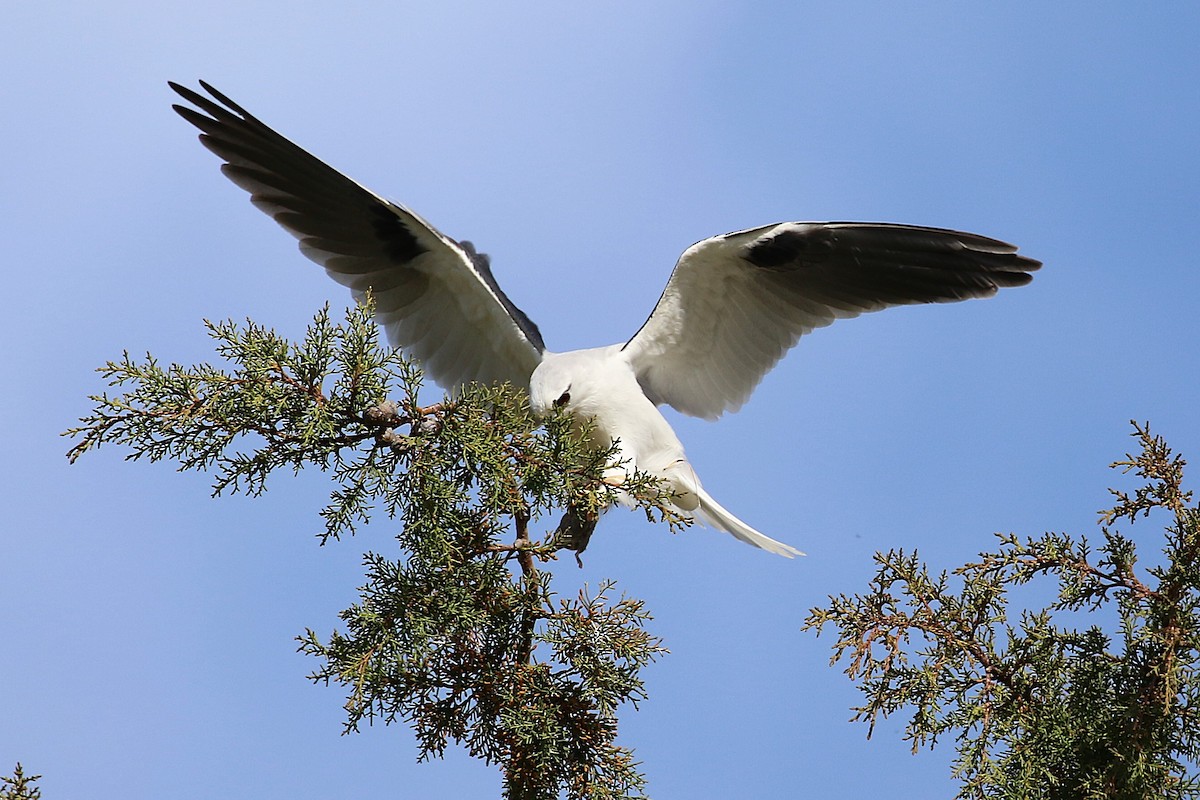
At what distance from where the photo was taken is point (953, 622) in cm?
252

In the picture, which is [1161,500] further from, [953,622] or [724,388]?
[724,388]

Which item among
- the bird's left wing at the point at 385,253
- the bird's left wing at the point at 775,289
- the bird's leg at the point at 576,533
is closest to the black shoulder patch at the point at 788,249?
the bird's left wing at the point at 775,289

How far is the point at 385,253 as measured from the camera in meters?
4.71

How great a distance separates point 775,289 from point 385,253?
5.53ft

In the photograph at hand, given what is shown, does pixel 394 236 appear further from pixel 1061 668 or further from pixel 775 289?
pixel 1061 668

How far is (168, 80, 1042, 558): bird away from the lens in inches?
165

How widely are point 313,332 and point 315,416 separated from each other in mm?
218

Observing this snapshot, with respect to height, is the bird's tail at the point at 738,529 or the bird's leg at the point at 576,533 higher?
the bird's tail at the point at 738,529

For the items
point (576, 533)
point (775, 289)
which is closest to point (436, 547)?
A: point (576, 533)

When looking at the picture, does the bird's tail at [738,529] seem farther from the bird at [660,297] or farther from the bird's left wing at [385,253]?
the bird's left wing at [385,253]

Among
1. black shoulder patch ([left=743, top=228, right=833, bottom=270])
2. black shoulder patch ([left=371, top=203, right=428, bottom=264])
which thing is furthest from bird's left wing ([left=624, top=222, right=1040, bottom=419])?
black shoulder patch ([left=371, top=203, right=428, bottom=264])

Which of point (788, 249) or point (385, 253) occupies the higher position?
point (385, 253)

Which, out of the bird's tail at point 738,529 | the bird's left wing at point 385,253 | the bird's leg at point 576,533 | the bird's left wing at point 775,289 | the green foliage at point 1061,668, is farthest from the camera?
the bird's left wing at point 385,253

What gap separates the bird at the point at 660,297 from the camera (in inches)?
165
